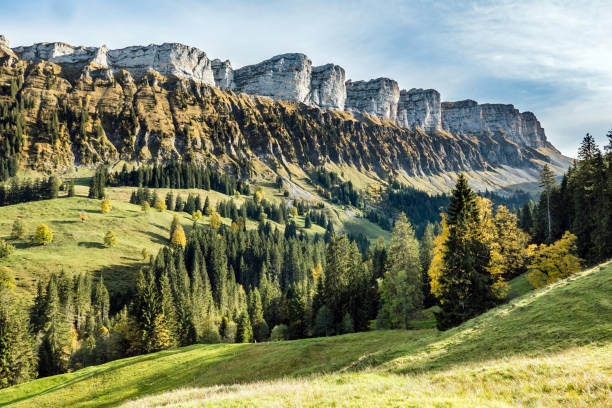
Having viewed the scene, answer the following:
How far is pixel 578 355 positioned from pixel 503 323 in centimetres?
1040

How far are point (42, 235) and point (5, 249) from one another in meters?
14.5

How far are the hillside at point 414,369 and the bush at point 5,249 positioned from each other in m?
83.9

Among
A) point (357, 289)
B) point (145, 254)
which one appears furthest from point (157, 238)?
point (357, 289)

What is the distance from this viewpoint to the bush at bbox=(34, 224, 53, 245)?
120000 mm

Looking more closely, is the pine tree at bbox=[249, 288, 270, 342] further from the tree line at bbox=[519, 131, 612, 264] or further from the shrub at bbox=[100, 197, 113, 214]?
the shrub at bbox=[100, 197, 113, 214]

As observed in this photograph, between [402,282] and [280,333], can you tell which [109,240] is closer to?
[280,333]

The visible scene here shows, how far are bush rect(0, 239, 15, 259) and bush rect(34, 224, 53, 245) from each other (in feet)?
33.2

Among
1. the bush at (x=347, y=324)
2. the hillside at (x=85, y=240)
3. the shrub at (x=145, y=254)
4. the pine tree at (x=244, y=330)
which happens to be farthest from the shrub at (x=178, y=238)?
the bush at (x=347, y=324)

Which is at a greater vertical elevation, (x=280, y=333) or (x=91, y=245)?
(x=91, y=245)

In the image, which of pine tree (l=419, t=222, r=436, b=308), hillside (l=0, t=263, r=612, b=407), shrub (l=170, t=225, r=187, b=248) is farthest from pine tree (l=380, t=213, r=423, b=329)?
shrub (l=170, t=225, r=187, b=248)

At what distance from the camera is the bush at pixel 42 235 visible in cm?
12000

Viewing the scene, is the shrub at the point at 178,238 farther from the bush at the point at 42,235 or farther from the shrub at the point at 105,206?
the bush at the point at 42,235

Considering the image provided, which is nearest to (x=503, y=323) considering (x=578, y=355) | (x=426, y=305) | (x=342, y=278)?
(x=578, y=355)

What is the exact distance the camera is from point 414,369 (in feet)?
68.8
